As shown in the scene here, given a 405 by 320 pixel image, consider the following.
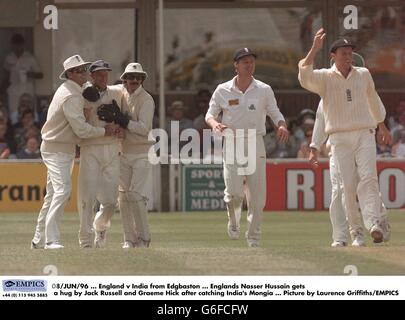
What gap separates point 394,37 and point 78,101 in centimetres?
1569

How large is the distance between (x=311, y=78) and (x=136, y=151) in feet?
7.42

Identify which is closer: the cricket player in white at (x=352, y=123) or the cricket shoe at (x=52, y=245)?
the cricket shoe at (x=52, y=245)

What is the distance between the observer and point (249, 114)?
16000mm

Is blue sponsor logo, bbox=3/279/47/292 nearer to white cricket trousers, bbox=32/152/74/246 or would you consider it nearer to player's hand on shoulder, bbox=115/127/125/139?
white cricket trousers, bbox=32/152/74/246

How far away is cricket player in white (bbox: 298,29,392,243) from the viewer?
15.2m

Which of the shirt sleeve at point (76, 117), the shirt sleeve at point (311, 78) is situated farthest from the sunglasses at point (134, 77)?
the shirt sleeve at point (311, 78)

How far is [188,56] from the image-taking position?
3030 cm

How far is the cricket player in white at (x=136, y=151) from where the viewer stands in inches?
635

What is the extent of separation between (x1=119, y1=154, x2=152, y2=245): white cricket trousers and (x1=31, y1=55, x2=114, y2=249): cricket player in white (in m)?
0.80

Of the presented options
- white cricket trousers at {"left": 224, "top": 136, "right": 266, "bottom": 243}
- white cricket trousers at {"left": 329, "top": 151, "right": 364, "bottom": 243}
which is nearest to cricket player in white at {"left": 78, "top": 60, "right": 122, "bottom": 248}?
white cricket trousers at {"left": 224, "top": 136, "right": 266, "bottom": 243}

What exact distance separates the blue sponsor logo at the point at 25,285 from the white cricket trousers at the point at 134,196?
16.9ft

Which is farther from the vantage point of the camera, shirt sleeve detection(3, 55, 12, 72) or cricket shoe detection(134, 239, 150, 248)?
shirt sleeve detection(3, 55, 12, 72)

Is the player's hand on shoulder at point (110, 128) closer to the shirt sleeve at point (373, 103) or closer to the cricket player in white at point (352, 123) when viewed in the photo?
the cricket player in white at point (352, 123)

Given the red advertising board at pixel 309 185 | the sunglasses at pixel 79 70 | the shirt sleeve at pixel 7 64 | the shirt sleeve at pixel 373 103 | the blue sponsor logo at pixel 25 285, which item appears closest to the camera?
the blue sponsor logo at pixel 25 285
